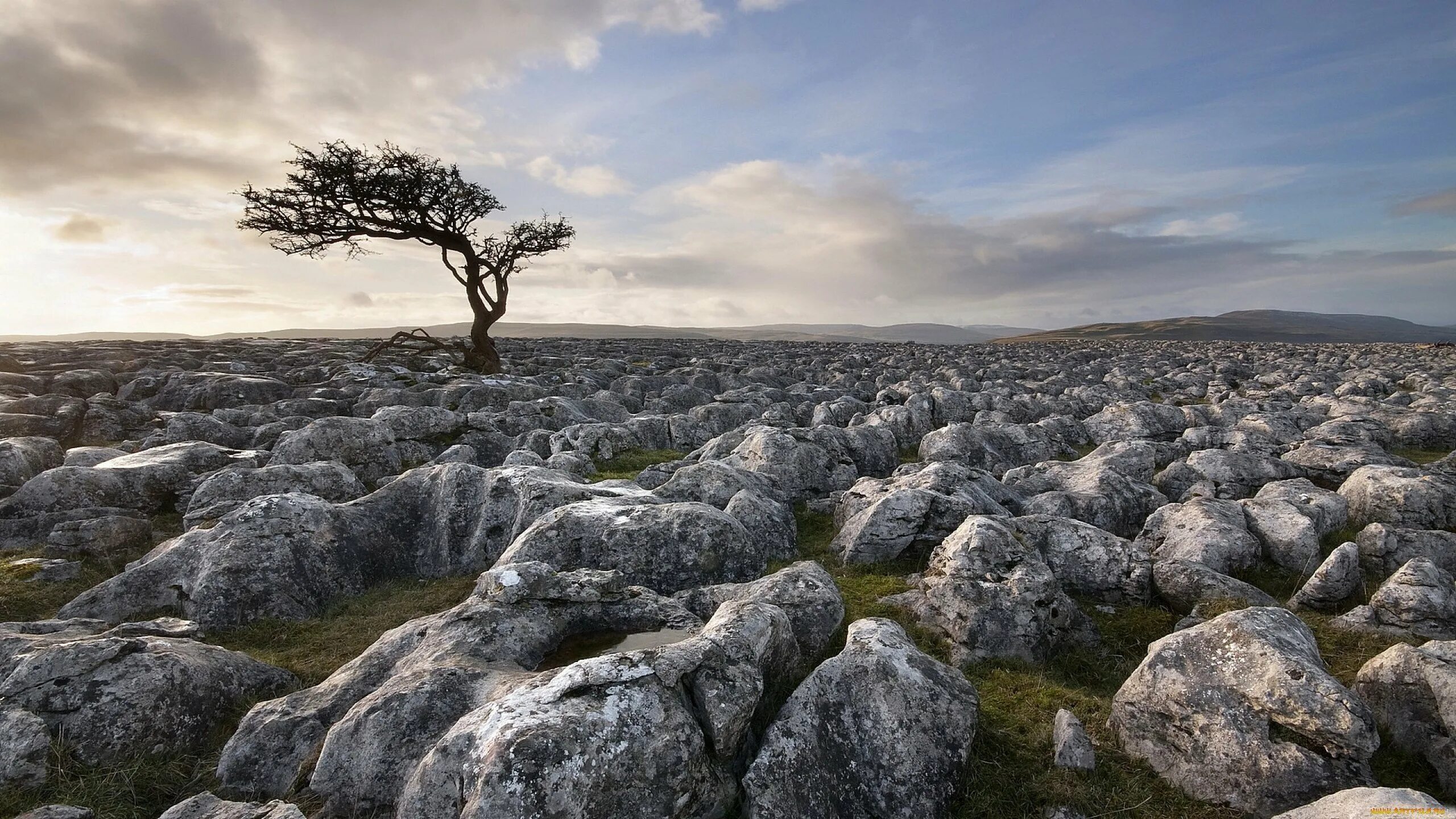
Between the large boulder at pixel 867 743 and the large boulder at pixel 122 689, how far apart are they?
802 cm

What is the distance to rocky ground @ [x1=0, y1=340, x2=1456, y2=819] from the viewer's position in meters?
7.46

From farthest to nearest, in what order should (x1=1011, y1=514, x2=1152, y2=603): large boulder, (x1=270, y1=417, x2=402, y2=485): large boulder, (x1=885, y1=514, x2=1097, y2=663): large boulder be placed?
(x1=270, y1=417, x2=402, y2=485): large boulder, (x1=1011, y1=514, x2=1152, y2=603): large boulder, (x1=885, y1=514, x2=1097, y2=663): large boulder

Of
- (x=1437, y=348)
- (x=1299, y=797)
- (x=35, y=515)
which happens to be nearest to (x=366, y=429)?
(x=35, y=515)

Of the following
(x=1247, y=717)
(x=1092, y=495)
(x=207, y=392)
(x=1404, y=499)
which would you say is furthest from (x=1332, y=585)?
(x=207, y=392)

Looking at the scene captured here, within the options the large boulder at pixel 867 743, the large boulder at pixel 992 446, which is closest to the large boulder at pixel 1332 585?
the large boulder at pixel 867 743

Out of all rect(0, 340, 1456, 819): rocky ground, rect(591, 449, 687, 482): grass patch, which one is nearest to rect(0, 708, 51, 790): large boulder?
rect(0, 340, 1456, 819): rocky ground

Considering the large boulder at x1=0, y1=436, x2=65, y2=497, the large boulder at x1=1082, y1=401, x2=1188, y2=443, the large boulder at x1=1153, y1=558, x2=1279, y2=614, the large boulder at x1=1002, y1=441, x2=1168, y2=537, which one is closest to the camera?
the large boulder at x1=1153, y1=558, x2=1279, y2=614

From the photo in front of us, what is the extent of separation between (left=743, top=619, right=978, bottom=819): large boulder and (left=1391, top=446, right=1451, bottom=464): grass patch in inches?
1098

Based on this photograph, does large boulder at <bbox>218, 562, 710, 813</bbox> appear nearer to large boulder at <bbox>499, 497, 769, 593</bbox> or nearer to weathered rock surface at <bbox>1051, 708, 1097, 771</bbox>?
large boulder at <bbox>499, 497, 769, 593</bbox>

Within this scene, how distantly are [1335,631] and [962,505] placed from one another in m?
6.79

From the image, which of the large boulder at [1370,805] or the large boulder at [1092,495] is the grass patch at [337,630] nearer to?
the large boulder at [1370,805]

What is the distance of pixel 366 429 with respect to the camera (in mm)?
22469

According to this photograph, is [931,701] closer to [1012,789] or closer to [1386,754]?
[1012,789]

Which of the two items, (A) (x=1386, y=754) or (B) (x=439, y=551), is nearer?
(A) (x=1386, y=754)
